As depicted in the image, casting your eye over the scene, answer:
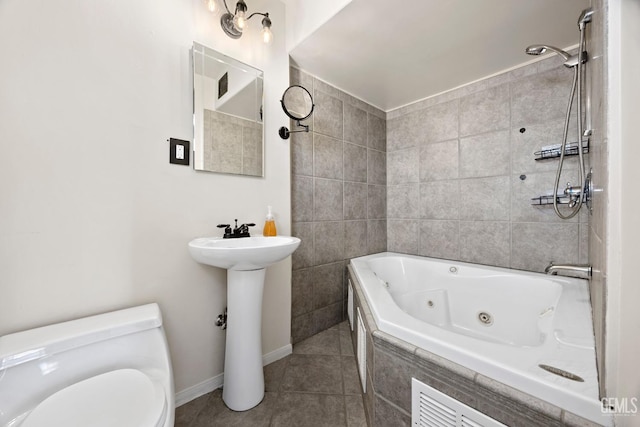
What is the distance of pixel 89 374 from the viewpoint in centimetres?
85

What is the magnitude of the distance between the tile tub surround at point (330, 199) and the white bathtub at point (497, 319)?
0.77 ft

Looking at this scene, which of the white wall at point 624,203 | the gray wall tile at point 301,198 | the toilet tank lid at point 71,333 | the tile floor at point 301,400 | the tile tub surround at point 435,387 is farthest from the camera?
the gray wall tile at point 301,198

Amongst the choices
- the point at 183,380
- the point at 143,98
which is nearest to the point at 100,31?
the point at 143,98

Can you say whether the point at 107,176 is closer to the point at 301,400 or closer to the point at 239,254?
the point at 239,254

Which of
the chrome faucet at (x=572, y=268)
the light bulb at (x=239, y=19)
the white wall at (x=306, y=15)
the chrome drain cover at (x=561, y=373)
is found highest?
the white wall at (x=306, y=15)

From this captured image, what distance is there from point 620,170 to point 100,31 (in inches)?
68.6

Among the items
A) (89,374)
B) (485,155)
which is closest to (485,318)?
(485,155)

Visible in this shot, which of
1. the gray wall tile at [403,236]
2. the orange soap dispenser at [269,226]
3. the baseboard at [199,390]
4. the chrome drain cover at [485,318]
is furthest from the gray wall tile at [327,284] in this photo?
the chrome drain cover at [485,318]

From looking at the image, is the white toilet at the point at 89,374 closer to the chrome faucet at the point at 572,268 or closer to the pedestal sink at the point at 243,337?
the pedestal sink at the point at 243,337

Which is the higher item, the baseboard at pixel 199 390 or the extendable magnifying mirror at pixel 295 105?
the extendable magnifying mirror at pixel 295 105

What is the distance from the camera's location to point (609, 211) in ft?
1.63

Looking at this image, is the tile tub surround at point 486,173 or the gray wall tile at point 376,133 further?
the gray wall tile at point 376,133

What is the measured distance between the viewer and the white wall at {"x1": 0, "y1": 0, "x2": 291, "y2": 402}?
0.87 m

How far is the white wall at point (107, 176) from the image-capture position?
0.87 metres
